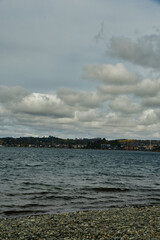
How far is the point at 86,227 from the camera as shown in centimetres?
1409

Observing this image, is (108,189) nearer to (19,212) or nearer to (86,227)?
(19,212)

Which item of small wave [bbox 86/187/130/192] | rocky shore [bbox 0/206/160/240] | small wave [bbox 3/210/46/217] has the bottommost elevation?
small wave [bbox 86/187/130/192]

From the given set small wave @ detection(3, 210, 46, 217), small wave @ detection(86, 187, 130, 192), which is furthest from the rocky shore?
small wave @ detection(86, 187, 130, 192)

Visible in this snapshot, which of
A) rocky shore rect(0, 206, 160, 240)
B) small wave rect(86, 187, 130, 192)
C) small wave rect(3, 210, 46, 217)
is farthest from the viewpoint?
small wave rect(86, 187, 130, 192)

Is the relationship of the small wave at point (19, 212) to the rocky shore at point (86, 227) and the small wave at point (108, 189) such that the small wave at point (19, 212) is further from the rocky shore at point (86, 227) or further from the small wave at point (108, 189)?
the small wave at point (108, 189)

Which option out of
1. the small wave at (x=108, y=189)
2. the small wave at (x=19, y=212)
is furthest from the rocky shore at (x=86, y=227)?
Answer: the small wave at (x=108, y=189)

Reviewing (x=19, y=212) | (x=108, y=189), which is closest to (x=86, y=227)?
(x=19, y=212)

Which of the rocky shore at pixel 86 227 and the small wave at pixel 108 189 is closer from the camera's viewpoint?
the rocky shore at pixel 86 227

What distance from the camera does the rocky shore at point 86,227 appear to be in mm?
12406

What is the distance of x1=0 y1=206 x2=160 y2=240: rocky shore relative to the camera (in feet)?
40.7

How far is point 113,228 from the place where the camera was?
13789mm

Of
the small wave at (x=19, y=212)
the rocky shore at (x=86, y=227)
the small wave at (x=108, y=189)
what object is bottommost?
the small wave at (x=108, y=189)

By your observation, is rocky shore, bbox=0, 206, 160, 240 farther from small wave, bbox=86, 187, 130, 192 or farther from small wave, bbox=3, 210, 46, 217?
small wave, bbox=86, 187, 130, 192

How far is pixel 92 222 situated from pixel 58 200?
9.21 meters
